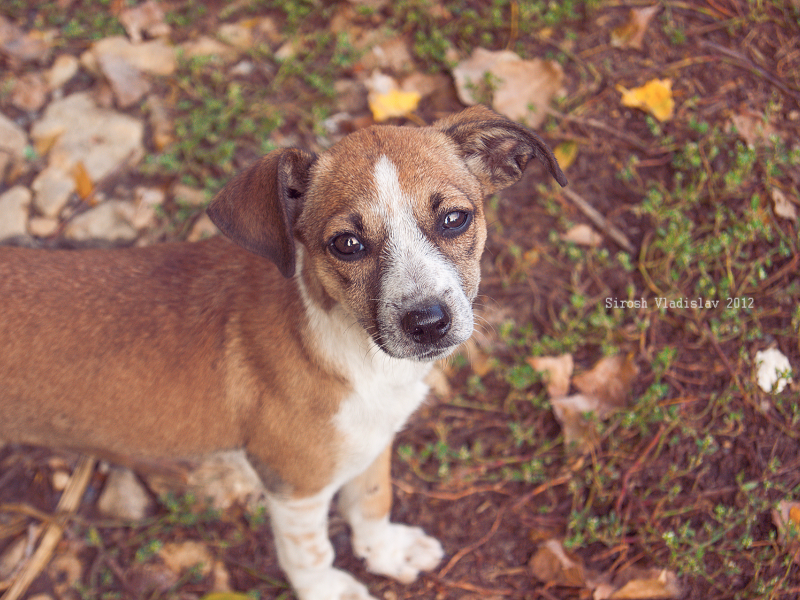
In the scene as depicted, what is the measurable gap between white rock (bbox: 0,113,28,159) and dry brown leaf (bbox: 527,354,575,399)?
4318 mm

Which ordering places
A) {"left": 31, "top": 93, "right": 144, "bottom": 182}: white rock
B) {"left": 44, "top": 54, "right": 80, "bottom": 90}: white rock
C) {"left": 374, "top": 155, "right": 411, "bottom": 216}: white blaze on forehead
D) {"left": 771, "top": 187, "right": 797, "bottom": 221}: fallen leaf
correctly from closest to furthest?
{"left": 374, "top": 155, "right": 411, "bottom": 216}: white blaze on forehead < {"left": 771, "top": 187, "right": 797, "bottom": 221}: fallen leaf < {"left": 31, "top": 93, "right": 144, "bottom": 182}: white rock < {"left": 44, "top": 54, "right": 80, "bottom": 90}: white rock

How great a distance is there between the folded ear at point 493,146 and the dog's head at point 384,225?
0.01m

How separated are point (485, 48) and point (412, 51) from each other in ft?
1.95

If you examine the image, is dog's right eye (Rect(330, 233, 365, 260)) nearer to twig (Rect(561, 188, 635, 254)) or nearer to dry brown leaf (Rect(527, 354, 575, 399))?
dry brown leaf (Rect(527, 354, 575, 399))

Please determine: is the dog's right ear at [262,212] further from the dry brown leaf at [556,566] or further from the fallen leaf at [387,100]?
the dry brown leaf at [556,566]

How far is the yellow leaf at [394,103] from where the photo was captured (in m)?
4.53

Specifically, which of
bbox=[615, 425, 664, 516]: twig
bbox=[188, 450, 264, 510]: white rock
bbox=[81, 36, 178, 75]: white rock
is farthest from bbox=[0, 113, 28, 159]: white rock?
bbox=[615, 425, 664, 516]: twig

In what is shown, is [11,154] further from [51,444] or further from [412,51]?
[412,51]

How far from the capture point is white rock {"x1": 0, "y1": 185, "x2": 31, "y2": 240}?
175 inches

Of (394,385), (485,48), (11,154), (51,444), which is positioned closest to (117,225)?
(11,154)

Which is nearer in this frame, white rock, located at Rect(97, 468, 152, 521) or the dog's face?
the dog's face

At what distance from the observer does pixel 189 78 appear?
16.1 feet

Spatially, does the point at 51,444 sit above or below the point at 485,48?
below

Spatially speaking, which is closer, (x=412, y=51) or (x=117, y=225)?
(x=117, y=225)
